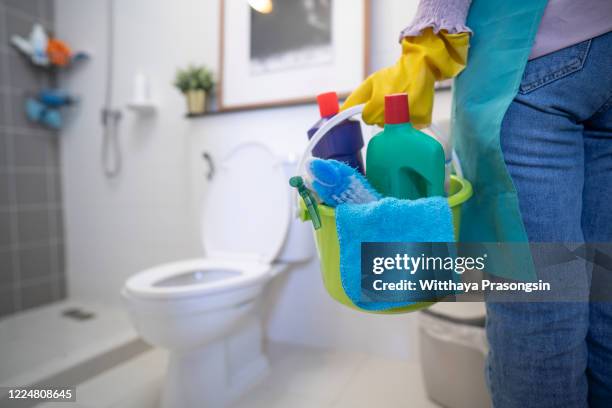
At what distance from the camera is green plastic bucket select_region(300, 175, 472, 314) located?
0.52 metres

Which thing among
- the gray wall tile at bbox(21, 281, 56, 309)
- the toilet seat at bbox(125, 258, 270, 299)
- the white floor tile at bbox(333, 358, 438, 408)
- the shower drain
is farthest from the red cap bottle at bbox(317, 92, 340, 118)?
the gray wall tile at bbox(21, 281, 56, 309)

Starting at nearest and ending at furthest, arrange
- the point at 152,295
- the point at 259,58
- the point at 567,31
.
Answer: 1. the point at 567,31
2. the point at 152,295
3. the point at 259,58

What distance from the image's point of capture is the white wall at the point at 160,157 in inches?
49.0

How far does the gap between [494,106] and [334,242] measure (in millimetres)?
272

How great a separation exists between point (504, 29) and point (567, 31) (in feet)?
0.23

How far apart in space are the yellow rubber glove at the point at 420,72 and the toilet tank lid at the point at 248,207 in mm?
619

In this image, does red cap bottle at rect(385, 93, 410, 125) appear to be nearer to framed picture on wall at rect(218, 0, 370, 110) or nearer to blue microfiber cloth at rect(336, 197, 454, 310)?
blue microfiber cloth at rect(336, 197, 454, 310)

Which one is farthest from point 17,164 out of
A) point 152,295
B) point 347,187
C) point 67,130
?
point 347,187

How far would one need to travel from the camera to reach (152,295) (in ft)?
2.69

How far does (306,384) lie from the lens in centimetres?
108

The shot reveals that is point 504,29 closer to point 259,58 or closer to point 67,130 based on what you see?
point 259,58

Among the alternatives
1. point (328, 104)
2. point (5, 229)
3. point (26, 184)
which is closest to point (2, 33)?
point (26, 184)

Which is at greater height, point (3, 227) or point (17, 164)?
point (17, 164)

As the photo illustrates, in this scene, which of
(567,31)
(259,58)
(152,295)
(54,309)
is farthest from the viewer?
(54,309)
